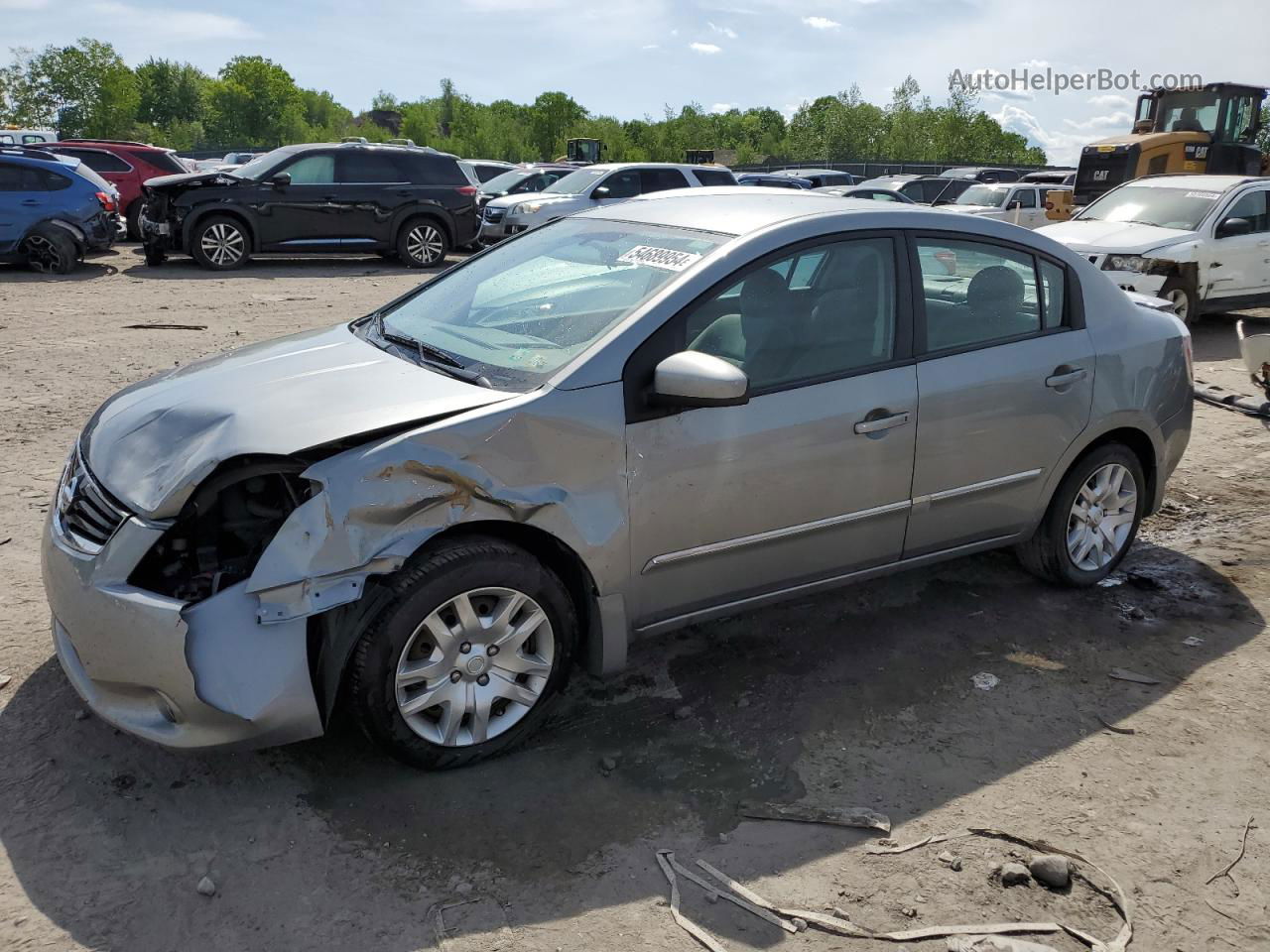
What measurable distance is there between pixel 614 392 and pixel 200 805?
1.76 meters

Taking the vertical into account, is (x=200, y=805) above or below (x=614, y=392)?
below

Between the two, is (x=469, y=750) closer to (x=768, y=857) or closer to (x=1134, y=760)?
(x=768, y=857)

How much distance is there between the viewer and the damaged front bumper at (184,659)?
297 cm

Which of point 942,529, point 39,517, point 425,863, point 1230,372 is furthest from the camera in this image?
point 1230,372

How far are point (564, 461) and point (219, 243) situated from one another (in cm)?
1374

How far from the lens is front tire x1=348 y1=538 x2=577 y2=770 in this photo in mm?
3158

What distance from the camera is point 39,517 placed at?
536 centimetres

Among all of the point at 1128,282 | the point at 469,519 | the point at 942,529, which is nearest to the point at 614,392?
the point at 469,519

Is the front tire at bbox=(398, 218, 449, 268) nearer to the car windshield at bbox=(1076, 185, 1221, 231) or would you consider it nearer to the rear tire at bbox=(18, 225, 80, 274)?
the rear tire at bbox=(18, 225, 80, 274)

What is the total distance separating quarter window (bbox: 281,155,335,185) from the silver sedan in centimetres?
1230

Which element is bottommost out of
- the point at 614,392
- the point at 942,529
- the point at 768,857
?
the point at 768,857

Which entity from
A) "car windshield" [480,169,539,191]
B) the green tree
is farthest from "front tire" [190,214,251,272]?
the green tree

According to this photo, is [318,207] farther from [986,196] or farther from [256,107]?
[256,107]

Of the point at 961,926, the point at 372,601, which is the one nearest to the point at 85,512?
the point at 372,601
